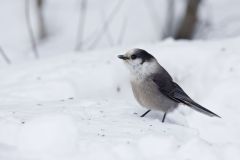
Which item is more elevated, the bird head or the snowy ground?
the bird head

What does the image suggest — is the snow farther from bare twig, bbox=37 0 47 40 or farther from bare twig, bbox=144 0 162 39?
bare twig, bbox=37 0 47 40

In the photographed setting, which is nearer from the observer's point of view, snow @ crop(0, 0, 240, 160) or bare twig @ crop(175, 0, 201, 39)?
snow @ crop(0, 0, 240, 160)

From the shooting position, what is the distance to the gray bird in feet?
16.5

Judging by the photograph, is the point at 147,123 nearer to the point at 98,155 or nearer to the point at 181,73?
the point at 98,155

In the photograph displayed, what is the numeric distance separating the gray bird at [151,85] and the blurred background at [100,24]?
337 cm

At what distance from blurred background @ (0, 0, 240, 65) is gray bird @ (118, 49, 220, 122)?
3.37 m

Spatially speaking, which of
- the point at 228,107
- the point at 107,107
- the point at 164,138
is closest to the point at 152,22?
the point at 228,107

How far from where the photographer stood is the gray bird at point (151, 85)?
5031 mm

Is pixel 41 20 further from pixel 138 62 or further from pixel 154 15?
pixel 138 62

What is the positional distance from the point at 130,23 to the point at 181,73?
2.38 metres

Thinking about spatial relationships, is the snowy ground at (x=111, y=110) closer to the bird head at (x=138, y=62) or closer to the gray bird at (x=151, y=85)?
the gray bird at (x=151, y=85)

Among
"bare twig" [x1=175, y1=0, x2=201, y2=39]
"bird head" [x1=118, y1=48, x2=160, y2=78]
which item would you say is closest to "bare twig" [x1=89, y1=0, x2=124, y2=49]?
"bare twig" [x1=175, y1=0, x2=201, y2=39]

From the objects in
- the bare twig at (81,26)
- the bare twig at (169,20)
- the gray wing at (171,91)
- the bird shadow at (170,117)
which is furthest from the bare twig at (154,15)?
the gray wing at (171,91)

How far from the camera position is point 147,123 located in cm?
480
